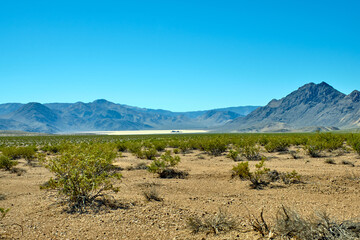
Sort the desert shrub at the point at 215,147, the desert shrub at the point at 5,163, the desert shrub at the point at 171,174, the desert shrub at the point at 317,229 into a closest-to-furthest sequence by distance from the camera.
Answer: the desert shrub at the point at 317,229 → the desert shrub at the point at 171,174 → the desert shrub at the point at 5,163 → the desert shrub at the point at 215,147

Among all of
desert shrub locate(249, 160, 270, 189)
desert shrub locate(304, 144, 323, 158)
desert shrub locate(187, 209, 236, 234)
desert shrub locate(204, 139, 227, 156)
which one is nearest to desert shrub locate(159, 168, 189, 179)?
desert shrub locate(249, 160, 270, 189)

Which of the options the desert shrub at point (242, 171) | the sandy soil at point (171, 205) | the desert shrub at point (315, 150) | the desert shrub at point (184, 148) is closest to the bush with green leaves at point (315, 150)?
the desert shrub at point (315, 150)

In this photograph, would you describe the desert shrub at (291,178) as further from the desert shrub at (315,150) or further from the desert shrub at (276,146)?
the desert shrub at (276,146)

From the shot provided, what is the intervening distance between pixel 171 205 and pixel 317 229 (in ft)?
14.1

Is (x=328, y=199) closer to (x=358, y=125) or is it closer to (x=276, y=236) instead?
(x=276, y=236)

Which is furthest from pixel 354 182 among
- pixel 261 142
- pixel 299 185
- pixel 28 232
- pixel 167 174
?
pixel 261 142

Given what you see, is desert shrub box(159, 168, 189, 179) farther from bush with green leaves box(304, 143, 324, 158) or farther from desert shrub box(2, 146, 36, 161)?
desert shrub box(2, 146, 36, 161)

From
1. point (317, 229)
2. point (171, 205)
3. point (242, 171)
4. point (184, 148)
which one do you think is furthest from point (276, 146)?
point (317, 229)

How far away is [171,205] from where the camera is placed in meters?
8.72

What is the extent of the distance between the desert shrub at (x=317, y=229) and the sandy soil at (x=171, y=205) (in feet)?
1.92

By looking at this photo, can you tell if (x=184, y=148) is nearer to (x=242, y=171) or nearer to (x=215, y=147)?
(x=215, y=147)

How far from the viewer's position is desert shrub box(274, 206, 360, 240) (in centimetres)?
530

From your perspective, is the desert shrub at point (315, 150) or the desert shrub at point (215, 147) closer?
the desert shrub at point (315, 150)

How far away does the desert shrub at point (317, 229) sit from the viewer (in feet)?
17.4
